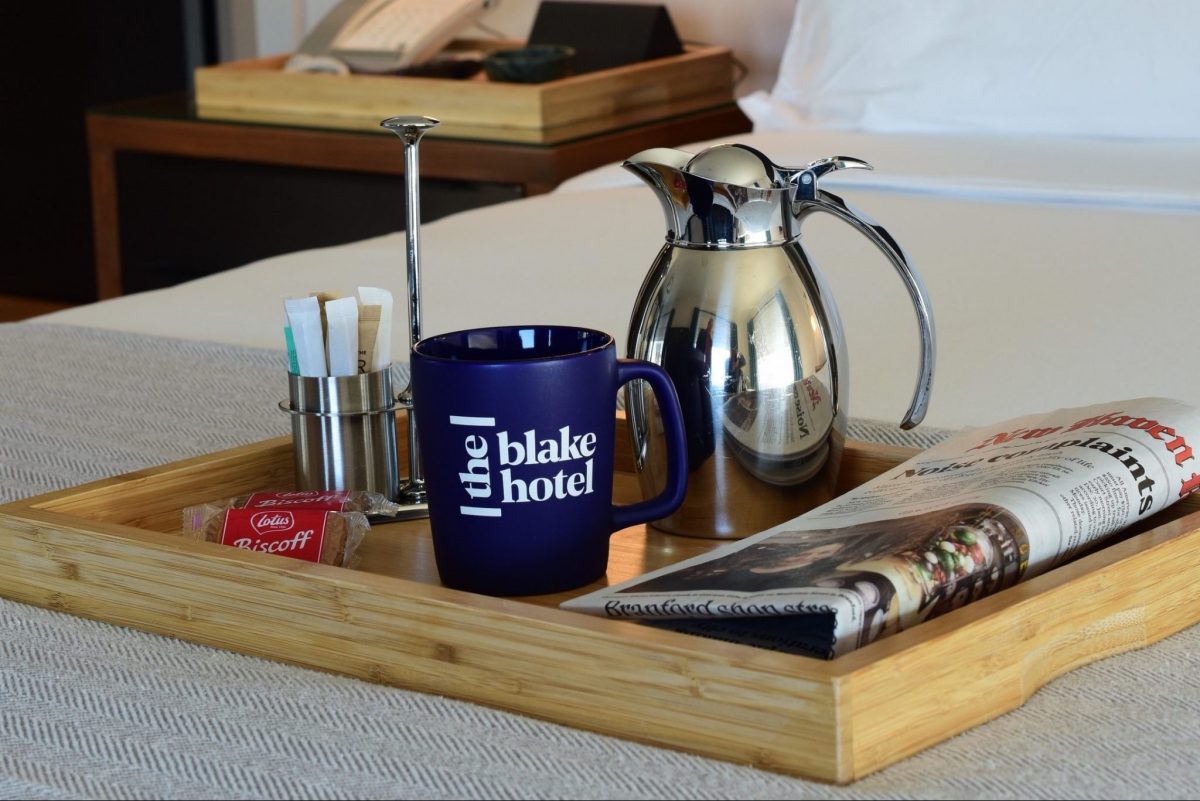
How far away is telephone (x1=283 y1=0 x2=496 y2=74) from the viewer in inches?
99.4

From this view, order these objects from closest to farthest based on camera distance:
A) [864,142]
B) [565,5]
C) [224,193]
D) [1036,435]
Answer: [1036,435] → [864,142] → [224,193] → [565,5]

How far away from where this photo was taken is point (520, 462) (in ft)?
2.12

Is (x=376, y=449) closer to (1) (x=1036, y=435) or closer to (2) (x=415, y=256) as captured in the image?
(2) (x=415, y=256)

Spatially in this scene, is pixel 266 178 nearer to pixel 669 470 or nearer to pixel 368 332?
pixel 368 332

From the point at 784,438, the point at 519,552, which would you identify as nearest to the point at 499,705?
the point at 519,552

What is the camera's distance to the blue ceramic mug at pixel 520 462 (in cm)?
64

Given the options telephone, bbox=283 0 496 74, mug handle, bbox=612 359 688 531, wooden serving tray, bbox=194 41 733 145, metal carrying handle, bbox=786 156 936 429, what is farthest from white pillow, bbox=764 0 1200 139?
mug handle, bbox=612 359 688 531

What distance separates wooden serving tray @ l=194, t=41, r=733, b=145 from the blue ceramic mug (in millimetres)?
1670

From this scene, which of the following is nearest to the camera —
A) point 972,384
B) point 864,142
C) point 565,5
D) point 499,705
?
point 499,705

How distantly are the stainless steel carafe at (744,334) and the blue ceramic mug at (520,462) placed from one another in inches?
2.4

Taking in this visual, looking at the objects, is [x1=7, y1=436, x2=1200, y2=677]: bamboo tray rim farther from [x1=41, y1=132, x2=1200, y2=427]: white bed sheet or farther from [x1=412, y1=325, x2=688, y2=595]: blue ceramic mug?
[x1=41, y1=132, x2=1200, y2=427]: white bed sheet

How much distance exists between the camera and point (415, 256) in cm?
80

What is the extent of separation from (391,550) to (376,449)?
73mm

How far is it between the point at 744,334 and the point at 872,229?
0.09 meters
